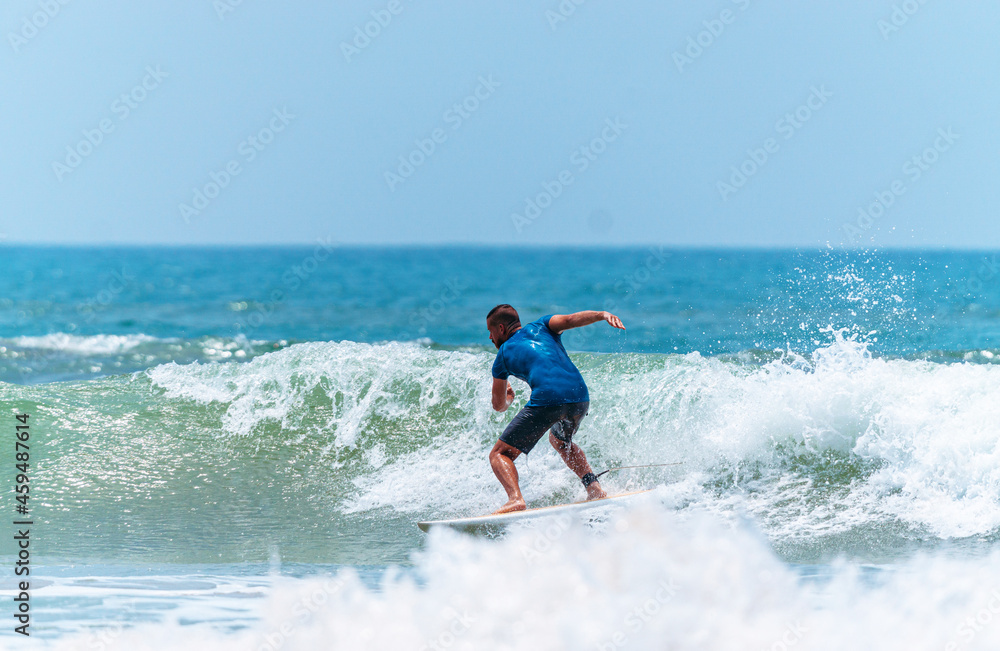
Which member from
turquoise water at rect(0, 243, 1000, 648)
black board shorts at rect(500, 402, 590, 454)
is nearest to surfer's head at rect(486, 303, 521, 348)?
black board shorts at rect(500, 402, 590, 454)

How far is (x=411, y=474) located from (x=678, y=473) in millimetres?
2387

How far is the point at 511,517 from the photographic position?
5.48 m

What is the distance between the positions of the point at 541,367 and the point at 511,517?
3.32 ft

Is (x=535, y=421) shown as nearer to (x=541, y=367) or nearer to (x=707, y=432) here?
(x=541, y=367)

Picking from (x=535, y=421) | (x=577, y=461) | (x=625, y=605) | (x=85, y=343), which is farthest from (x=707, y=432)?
(x=85, y=343)

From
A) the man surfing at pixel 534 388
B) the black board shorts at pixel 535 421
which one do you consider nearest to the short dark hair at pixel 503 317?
the man surfing at pixel 534 388

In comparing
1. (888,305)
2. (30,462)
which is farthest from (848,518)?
(888,305)

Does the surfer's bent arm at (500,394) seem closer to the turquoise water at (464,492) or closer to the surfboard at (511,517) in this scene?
the surfboard at (511,517)

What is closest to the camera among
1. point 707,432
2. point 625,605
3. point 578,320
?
point 625,605

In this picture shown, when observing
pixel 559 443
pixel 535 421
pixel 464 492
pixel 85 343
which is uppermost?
pixel 85 343

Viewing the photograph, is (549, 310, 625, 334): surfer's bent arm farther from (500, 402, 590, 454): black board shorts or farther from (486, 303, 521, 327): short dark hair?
(500, 402, 590, 454): black board shorts

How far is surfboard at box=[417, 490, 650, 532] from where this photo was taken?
546cm

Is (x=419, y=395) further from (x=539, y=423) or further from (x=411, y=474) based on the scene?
(x=539, y=423)

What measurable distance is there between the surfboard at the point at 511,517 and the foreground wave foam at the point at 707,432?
1.04 m
